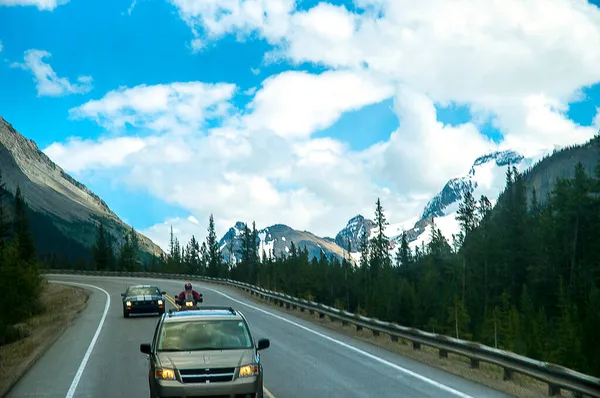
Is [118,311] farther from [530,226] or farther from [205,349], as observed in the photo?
[530,226]

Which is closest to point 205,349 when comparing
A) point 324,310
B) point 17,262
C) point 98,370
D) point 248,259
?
point 98,370

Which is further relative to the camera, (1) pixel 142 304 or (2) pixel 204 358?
(1) pixel 142 304

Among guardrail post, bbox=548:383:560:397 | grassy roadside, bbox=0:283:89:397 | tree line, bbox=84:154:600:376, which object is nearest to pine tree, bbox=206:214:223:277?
tree line, bbox=84:154:600:376

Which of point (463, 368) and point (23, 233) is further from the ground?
point (23, 233)

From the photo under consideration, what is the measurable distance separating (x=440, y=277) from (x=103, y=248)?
66.6 meters

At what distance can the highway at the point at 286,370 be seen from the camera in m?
12.9

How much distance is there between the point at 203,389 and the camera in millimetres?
9477

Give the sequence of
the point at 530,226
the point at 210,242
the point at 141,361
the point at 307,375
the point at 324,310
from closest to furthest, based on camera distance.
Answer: the point at 307,375, the point at 141,361, the point at 324,310, the point at 530,226, the point at 210,242

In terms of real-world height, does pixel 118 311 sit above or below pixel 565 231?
below

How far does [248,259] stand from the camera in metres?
138

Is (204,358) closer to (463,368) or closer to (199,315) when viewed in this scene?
(199,315)

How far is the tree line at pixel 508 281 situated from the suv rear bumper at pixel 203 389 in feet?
131

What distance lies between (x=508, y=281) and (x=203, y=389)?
7578 centimetres

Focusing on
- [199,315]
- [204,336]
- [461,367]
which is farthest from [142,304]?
[204,336]
